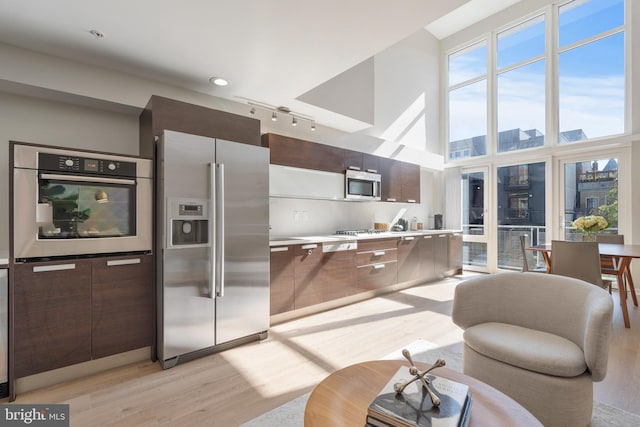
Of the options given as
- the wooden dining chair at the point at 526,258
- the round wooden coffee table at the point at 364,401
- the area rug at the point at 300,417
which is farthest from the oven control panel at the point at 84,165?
the wooden dining chair at the point at 526,258

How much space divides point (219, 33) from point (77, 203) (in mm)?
1614

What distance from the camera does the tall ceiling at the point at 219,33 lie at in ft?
6.49

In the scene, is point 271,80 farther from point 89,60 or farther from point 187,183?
point 89,60

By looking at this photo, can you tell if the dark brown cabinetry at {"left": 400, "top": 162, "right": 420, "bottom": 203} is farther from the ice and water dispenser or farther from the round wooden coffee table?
the round wooden coffee table

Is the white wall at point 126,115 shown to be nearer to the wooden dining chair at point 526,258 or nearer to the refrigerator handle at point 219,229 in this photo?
the refrigerator handle at point 219,229

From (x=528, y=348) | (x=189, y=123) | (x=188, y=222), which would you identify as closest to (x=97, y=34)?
(x=189, y=123)

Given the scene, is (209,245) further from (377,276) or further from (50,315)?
(377,276)

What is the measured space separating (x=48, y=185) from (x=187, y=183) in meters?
0.88

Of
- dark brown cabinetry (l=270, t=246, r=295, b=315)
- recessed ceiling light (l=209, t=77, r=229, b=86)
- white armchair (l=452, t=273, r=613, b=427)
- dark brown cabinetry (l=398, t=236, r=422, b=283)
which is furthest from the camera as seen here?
dark brown cabinetry (l=398, t=236, r=422, b=283)

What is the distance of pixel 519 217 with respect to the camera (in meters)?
5.68

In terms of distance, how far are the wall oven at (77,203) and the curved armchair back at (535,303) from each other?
8.15 feet

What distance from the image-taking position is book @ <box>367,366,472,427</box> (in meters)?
0.95

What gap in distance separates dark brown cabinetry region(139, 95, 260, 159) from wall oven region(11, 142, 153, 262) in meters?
0.35

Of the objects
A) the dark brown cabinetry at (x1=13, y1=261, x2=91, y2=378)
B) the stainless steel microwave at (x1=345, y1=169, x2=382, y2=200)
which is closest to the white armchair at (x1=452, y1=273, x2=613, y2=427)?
the stainless steel microwave at (x1=345, y1=169, x2=382, y2=200)
